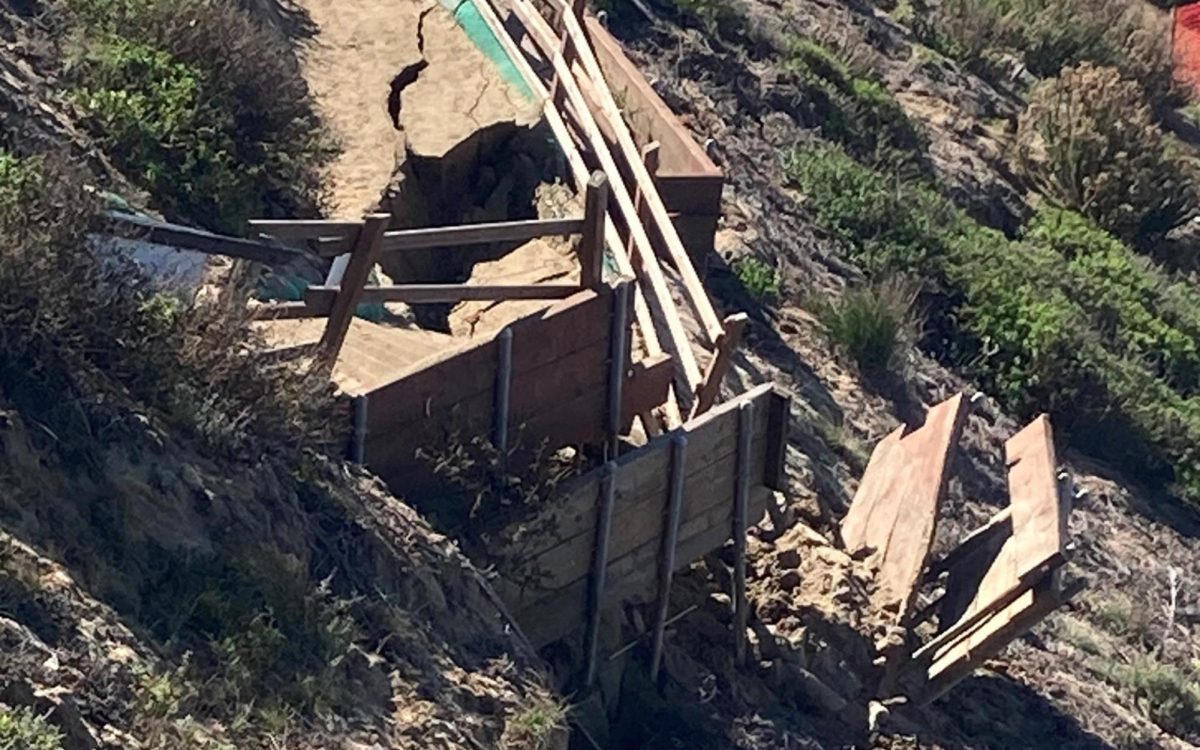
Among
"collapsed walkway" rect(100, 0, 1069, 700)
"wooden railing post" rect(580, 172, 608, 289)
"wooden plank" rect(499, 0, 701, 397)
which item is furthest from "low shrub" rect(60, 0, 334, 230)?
"wooden railing post" rect(580, 172, 608, 289)

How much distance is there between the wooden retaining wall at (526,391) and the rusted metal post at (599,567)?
36cm

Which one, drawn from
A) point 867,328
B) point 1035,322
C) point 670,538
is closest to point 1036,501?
point 670,538

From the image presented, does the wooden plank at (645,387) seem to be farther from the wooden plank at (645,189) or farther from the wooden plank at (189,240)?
the wooden plank at (189,240)

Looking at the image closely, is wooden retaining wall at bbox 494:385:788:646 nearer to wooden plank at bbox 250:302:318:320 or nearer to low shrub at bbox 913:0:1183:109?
wooden plank at bbox 250:302:318:320

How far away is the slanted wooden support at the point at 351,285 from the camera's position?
27.8ft

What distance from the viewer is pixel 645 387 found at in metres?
9.70

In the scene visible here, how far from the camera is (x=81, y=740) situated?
19.0 feet

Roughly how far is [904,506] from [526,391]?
2624 millimetres

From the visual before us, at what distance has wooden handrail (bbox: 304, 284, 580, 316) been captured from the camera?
860 cm

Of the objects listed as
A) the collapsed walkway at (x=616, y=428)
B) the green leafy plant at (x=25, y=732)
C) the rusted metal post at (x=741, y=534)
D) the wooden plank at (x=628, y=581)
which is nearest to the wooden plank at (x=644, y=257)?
the collapsed walkway at (x=616, y=428)

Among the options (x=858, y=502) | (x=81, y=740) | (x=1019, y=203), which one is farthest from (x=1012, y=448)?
(x=1019, y=203)

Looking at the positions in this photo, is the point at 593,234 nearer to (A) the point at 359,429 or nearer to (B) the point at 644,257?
(B) the point at 644,257

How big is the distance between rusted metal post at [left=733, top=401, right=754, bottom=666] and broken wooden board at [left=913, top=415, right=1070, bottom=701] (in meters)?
1.03

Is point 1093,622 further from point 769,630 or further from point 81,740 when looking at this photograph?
point 81,740
